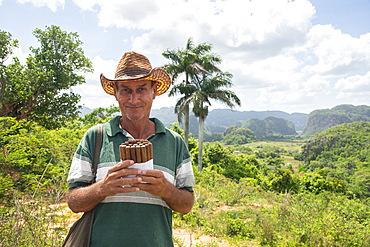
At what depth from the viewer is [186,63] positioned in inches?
619

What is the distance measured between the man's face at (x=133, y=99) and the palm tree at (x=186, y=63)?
45.9ft

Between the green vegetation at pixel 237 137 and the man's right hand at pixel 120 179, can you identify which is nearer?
the man's right hand at pixel 120 179

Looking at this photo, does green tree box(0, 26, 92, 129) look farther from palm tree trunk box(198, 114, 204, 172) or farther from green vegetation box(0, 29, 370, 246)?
palm tree trunk box(198, 114, 204, 172)

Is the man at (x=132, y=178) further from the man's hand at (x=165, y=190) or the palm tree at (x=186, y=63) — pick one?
the palm tree at (x=186, y=63)

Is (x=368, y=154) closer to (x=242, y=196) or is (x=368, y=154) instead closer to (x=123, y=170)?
(x=242, y=196)

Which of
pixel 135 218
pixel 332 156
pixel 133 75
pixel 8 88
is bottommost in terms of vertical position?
pixel 332 156

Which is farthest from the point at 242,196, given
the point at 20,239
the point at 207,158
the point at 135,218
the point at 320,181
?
the point at 207,158

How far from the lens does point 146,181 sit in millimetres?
1141

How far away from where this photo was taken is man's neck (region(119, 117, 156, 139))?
164 cm

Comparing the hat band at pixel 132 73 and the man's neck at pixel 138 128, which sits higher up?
the hat band at pixel 132 73

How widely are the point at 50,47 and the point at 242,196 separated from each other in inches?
407

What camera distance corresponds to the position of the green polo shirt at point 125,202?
131 cm

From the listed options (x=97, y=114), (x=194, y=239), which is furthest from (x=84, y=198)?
(x=97, y=114)

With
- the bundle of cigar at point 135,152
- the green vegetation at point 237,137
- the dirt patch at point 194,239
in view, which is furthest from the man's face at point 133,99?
the green vegetation at point 237,137
